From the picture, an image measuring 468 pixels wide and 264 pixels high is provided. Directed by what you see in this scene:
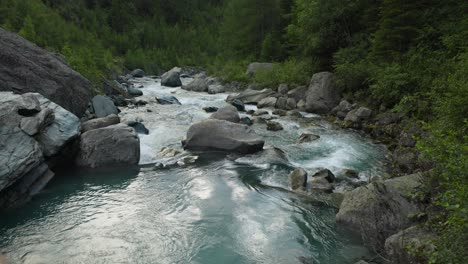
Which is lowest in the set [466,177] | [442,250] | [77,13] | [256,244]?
[256,244]

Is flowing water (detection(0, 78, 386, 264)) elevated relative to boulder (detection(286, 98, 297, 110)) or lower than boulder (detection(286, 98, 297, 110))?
lower

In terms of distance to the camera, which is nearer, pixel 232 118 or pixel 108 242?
pixel 108 242

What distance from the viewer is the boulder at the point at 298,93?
21.6 m

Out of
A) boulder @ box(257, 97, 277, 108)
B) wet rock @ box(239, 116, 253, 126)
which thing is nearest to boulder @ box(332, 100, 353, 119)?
boulder @ box(257, 97, 277, 108)

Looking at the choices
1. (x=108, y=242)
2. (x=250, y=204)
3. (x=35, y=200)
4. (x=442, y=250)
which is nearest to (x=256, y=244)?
(x=250, y=204)

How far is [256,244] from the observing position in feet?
23.9

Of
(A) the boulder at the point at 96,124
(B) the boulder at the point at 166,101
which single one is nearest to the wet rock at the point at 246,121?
(A) the boulder at the point at 96,124

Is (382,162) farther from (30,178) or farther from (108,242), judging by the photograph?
(30,178)

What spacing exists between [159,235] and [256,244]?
200 cm

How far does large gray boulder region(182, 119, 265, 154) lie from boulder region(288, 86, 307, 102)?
8934mm

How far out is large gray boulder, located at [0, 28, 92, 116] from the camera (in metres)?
12.9

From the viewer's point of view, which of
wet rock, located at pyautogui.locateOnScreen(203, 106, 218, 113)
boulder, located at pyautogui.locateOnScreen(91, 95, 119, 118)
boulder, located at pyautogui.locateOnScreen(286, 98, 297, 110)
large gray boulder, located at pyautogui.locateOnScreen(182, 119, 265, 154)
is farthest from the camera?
boulder, located at pyautogui.locateOnScreen(286, 98, 297, 110)

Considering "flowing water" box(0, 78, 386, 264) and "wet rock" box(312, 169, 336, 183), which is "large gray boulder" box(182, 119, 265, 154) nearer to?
"flowing water" box(0, 78, 386, 264)

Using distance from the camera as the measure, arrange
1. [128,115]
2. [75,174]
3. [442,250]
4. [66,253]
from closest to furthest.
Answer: [442,250]
[66,253]
[75,174]
[128,115]
